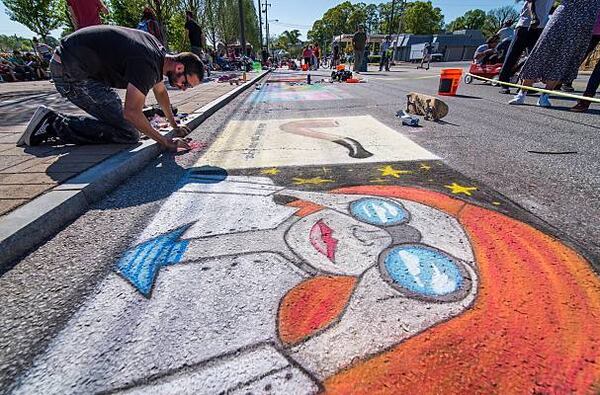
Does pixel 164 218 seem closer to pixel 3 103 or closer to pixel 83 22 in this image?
pixel 83 22

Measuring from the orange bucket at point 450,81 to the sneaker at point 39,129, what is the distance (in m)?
7.64

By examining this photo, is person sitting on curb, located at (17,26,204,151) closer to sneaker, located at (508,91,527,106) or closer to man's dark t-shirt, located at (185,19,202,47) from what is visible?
sneaker, located at (508,91,527,106)

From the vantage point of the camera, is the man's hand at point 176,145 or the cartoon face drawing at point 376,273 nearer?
the cartoon face drawing at point 376,273

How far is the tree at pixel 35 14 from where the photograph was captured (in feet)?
82.5

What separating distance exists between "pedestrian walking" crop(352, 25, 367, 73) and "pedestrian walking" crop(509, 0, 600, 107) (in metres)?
11.6

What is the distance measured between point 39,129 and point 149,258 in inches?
104

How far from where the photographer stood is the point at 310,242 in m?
1.64

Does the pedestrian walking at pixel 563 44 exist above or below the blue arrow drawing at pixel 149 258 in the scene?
above

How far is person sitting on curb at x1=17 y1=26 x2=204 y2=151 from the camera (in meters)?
2.59

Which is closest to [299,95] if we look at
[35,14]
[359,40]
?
[359,40]

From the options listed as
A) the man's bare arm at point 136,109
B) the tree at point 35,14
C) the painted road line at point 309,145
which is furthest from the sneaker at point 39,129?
the tree at point 35,14

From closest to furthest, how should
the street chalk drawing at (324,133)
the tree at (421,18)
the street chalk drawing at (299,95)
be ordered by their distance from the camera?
1. the street chalk drawing at (324,133)
2. the street chalk drawing at (299,95)
3. the tree at (421,18)

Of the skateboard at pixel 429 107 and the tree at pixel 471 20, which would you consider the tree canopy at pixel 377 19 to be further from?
the skateboard at pixel 429 107

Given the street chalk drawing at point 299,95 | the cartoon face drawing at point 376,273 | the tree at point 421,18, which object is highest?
the tree at point 421,18
